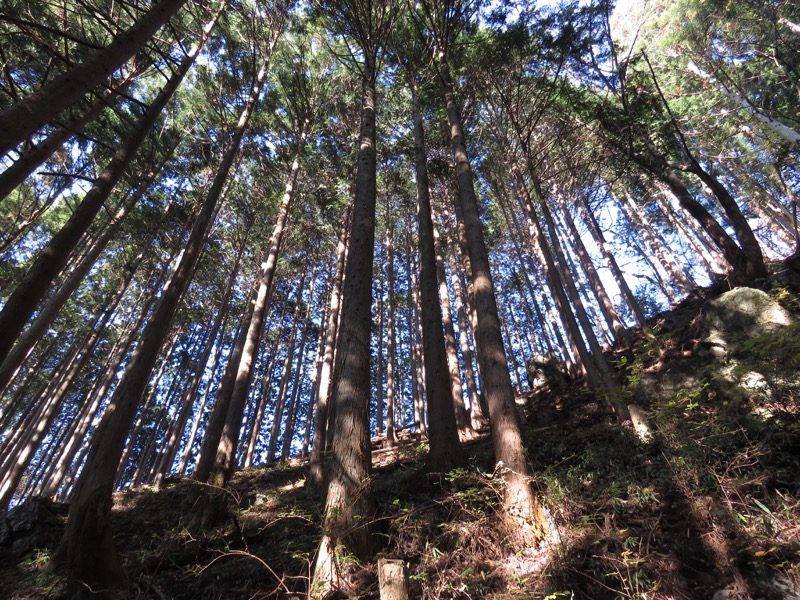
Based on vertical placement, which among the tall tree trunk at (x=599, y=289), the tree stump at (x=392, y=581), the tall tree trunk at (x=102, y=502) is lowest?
the tree stump at (x=392, y=581)

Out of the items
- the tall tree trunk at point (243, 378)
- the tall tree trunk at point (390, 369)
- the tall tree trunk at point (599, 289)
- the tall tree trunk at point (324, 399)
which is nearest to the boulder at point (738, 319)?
the tall tree trunk at point (599, 289)

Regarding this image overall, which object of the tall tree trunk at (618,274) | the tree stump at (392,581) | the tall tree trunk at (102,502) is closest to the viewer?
the tree stump at (392,581)

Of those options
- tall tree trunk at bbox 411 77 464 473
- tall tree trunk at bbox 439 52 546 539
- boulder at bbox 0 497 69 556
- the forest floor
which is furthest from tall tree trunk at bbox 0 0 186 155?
boulder at bbox 0 497 69 556

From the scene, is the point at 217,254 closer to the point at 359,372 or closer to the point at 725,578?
the point at 359,372

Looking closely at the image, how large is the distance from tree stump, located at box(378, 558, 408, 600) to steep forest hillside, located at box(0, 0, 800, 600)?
4 cm

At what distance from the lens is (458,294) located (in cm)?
1594

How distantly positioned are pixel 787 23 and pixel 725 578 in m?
21.5

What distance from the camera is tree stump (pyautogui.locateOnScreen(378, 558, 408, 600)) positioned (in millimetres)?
2314

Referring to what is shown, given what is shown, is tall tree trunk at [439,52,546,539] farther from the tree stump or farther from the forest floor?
the tree stump

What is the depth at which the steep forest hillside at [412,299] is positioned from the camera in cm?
333

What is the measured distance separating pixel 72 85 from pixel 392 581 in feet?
15.6

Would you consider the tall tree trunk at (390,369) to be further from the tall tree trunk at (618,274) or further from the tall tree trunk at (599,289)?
the tall tree trunk at (618,274)

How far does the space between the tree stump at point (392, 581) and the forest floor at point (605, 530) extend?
66 centimetres

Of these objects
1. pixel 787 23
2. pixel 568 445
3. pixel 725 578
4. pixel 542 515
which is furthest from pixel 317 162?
pixel 787 23
